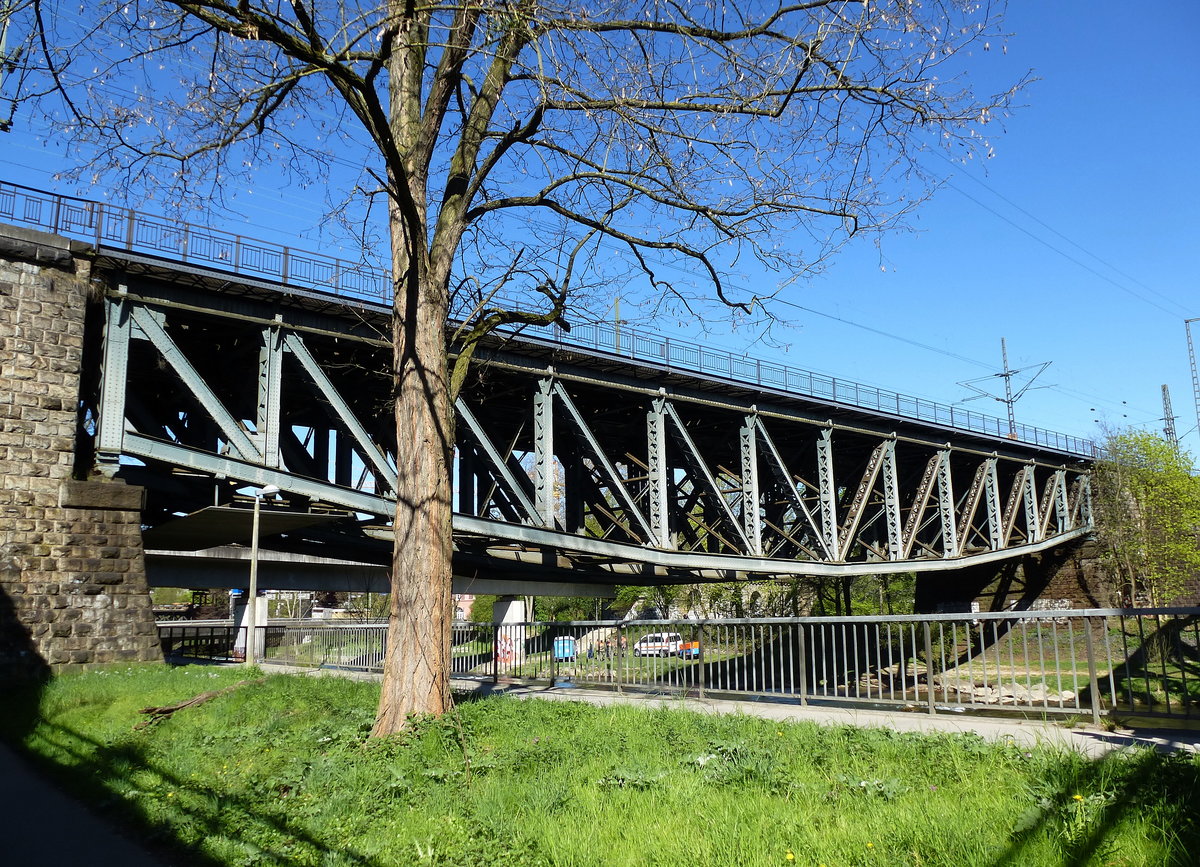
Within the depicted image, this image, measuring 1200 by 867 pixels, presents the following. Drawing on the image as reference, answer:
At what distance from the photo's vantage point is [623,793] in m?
6.39

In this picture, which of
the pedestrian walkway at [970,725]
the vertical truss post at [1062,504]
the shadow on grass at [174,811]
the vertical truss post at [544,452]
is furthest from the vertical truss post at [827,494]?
the shadow on grass at [174,811]

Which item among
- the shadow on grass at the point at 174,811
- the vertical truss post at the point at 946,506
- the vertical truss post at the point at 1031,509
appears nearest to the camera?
the shadow on grass at the point at 174,811

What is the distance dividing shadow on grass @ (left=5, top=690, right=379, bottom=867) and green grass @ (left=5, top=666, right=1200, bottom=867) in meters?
0.02

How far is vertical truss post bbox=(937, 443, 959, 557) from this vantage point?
3809cm

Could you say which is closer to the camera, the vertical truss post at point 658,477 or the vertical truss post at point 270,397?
the vertical truss post at point 270,397

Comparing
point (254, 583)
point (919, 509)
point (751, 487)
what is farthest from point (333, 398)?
point (919, 509)

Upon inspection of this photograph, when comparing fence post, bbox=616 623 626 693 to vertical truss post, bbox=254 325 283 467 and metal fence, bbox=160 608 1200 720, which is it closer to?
metal fence, bbox=160 608 1200 720

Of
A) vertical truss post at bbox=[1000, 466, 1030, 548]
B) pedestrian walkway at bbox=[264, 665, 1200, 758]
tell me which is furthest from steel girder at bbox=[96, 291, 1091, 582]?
pedestrian walkway at bbox=[264, 665, 1200, 758]

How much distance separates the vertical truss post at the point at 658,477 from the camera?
88.5ft

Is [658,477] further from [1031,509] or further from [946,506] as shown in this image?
[1031,509]

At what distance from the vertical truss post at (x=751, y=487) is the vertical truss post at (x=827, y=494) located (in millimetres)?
3138

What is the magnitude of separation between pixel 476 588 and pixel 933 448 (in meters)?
20.9

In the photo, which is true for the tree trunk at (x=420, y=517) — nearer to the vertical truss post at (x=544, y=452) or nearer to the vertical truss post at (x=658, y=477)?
the vertical truss post at (x=544, y=452)

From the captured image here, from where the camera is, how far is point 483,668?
779 inches
